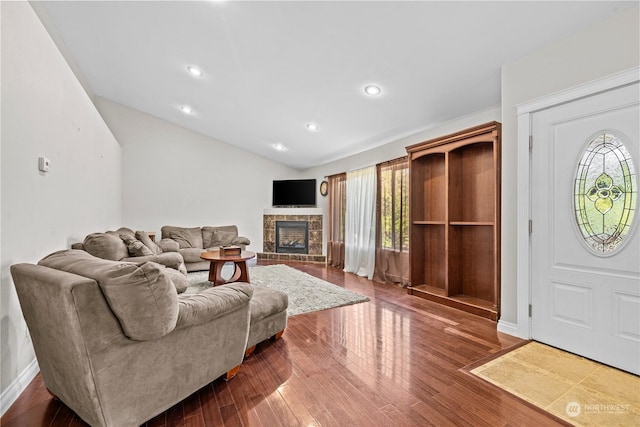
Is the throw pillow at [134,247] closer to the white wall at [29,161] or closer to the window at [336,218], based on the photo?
the white wall at [29,161]

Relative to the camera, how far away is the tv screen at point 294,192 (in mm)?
7078

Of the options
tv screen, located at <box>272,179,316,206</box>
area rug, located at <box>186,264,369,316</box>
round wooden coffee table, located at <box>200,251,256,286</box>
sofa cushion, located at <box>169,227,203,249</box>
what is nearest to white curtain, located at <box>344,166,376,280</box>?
area rug, located at <box>186,264,369,316</box>

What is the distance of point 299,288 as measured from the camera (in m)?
4.25

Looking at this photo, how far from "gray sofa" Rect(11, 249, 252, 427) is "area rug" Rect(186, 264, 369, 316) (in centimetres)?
173

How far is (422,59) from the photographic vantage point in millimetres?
2832

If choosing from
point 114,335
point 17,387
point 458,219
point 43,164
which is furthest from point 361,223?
point 17,387

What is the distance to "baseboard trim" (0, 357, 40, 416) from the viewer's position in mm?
1576

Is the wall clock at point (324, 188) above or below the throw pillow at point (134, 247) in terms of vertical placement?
above

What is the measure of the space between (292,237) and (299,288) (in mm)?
2916

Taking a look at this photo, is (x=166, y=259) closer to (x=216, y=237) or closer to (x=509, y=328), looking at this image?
(x=216, y=237)

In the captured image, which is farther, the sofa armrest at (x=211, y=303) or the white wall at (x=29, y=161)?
the white wall at (x=29, y=161)

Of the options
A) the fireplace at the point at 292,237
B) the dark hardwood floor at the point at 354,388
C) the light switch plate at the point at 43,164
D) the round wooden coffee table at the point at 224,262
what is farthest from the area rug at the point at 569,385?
the fireplace at the point at 292,237

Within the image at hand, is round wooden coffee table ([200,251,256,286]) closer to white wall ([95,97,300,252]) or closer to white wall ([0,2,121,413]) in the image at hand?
white wall ([0,2,121,413])

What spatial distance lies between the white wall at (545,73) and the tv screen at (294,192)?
4.70 metres
